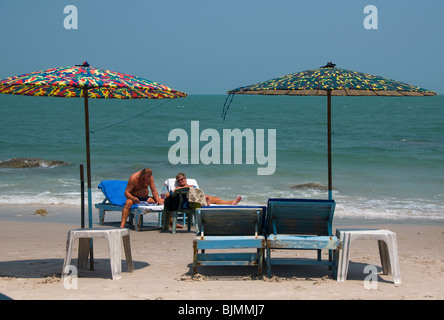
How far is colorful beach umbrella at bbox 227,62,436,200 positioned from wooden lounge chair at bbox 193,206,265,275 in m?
1.24

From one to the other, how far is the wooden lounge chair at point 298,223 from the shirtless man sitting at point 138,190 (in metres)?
3.84

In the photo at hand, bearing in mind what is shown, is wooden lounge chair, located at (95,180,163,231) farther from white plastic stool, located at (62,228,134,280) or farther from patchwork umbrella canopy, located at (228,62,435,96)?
patchwork umbrella canopy, located at (228,62,435,96)

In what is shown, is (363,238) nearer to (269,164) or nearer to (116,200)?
(116,200)

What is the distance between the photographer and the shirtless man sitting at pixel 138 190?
400 inches

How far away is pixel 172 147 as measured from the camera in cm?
3181

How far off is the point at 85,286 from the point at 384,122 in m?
47.7

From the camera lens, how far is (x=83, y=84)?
5.96 meters

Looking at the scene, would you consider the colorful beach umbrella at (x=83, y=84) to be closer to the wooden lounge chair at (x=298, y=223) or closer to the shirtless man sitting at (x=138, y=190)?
the wooden lounge chair at (x=298, y=223)

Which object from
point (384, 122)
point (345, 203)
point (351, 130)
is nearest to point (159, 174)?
point (345, 203)

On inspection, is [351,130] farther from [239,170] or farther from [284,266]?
[284,266]

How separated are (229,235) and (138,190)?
3.94 m

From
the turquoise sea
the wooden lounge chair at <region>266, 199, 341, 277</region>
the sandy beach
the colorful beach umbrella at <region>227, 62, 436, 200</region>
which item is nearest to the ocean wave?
the turquoise sea

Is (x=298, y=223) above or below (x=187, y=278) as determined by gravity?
above

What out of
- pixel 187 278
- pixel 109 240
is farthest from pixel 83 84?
pixel 187 278
